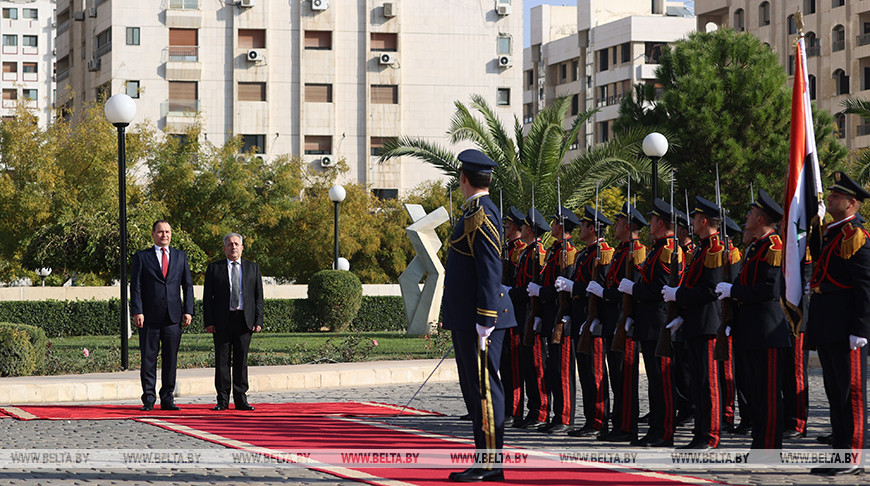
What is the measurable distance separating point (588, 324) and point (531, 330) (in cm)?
91

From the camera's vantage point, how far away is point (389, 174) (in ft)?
204

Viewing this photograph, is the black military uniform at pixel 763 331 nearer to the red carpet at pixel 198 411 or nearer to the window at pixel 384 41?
the red carpet at pixel 198 411

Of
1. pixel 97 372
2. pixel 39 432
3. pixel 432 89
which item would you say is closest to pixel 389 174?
pixel 432 89

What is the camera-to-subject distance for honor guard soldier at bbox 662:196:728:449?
30.4 feet

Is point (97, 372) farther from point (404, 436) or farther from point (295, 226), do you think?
point (295, 226)

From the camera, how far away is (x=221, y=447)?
30.4 ft

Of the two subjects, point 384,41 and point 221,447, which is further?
point 384,41

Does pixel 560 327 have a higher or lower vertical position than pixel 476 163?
lower

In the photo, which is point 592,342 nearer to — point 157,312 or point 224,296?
point 224,296

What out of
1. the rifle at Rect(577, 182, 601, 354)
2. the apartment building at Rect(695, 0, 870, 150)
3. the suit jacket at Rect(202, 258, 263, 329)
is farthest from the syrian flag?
the apartment building at Rect(695, 0, 870, 150)

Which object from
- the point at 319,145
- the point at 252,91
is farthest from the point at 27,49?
the point at 319,145

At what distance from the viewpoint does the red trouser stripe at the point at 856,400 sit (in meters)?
8.07

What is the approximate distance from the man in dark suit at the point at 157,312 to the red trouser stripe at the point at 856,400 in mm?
6915

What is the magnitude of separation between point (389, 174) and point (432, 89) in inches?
201
